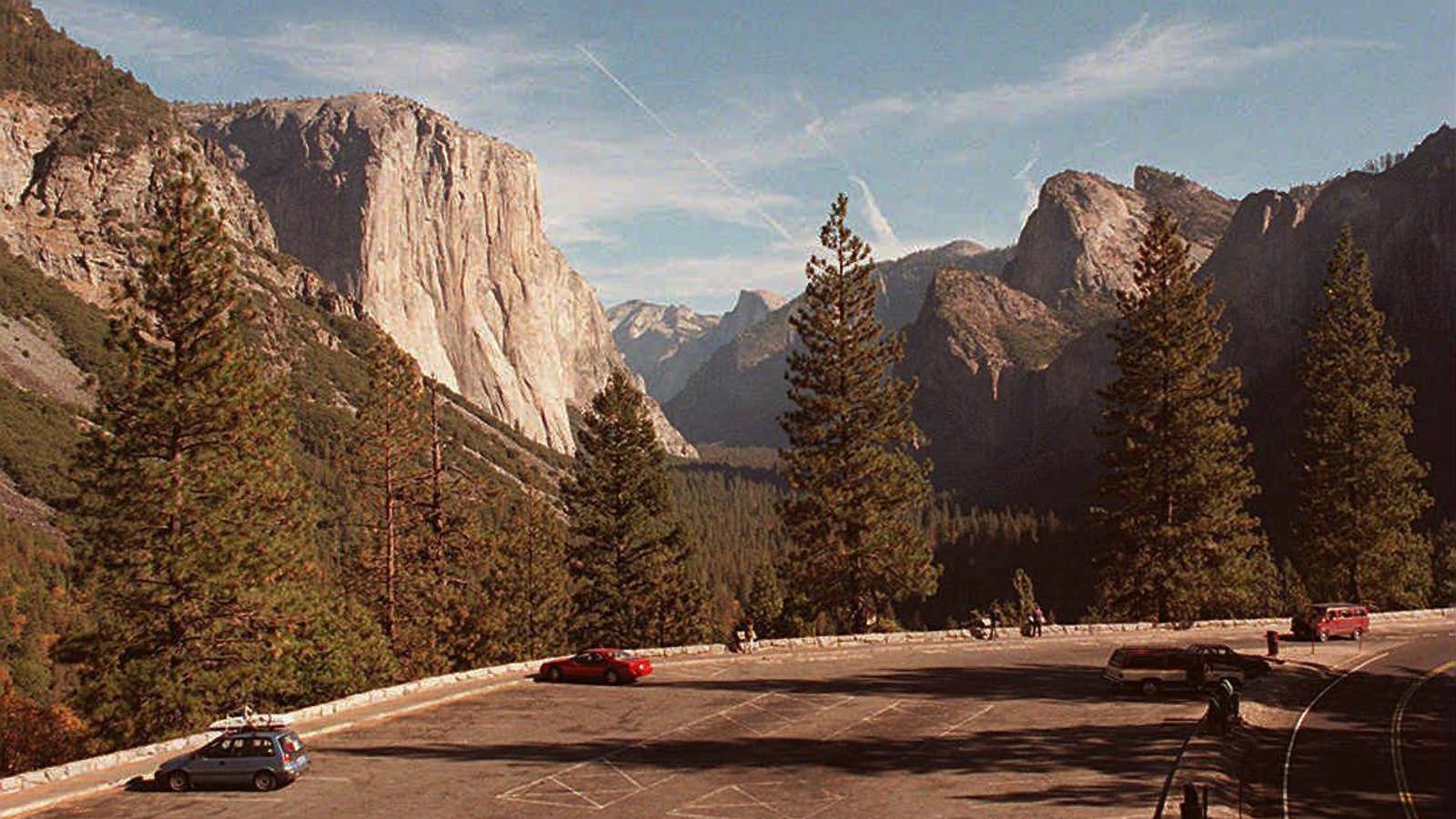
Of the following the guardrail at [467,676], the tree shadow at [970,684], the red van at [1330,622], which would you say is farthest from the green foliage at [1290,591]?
the tree shadow at [970,684]

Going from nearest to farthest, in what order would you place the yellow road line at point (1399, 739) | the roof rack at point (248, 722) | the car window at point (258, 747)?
the yellow road line at point (1399, 739), the car window at point (258, 747), the roof rack at point (248, 722)

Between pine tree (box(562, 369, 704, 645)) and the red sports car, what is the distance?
19231 millimetres

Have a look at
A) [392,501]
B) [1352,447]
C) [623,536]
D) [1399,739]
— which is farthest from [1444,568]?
[392,501]

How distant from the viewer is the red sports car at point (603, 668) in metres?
37.2

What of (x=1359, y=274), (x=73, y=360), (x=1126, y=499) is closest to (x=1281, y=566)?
(x=1359, y=274)

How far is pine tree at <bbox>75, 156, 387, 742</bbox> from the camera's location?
117 feet

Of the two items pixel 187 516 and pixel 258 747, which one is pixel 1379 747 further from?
pixel 187 516

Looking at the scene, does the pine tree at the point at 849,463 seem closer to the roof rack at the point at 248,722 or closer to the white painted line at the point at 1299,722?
the white painted line at the point at 1299,722

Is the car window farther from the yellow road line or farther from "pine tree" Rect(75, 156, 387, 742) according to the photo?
the yellow road line

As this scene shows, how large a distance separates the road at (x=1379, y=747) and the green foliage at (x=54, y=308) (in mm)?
176343

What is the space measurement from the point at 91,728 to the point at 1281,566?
14599 centimetres

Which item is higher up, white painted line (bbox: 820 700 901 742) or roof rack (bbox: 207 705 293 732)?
roof rack (bbox: 207 705 293 732)

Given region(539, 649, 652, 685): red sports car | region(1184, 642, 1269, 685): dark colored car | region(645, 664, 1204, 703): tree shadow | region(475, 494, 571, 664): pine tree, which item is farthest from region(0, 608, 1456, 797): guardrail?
region(475, 494, 571, 664): pine tree

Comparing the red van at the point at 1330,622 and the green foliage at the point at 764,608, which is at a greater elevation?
the red van at the point at 1330,622
